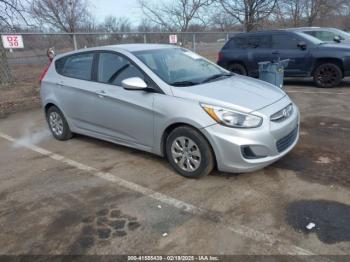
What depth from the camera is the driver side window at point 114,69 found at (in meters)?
4.89

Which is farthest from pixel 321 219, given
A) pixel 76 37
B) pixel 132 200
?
pixel 76 37

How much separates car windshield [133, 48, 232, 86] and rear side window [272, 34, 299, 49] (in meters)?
6.02

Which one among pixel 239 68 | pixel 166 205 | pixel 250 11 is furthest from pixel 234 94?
pixel 250 11

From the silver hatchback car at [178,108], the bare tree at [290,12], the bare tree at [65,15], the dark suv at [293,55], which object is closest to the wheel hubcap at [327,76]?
the dark suv at [293,55]

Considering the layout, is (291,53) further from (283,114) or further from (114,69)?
(114,69)

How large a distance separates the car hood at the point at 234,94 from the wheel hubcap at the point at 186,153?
53 centimetres

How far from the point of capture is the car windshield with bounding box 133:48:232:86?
4703 mm

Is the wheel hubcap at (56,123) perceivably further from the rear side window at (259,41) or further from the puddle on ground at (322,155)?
the rear side window at (259,41)

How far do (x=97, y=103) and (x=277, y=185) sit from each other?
2.83m

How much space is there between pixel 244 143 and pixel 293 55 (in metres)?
7.55

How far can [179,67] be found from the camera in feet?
16.4

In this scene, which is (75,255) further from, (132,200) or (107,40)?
(107,40)

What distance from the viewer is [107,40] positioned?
15.2 metres

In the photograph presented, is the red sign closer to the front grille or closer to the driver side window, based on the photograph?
the driver side window
